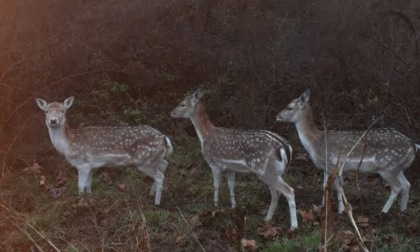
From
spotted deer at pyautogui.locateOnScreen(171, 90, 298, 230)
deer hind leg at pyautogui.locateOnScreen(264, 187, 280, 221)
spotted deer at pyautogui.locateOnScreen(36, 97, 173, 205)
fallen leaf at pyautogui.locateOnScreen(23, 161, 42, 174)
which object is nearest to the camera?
spotted deer at pyautogui.locateOnScreen(171, 90, 298, 230)

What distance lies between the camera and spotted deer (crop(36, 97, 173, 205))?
32.6 feet

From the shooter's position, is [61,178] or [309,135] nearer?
[309,135]

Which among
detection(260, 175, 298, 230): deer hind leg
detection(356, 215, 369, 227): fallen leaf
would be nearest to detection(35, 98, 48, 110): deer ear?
detection(260, 175, 298, 230): deer hind leg

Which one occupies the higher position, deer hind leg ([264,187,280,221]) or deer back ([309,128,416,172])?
deer back ([309,128,416,172])

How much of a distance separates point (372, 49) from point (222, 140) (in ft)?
16.6

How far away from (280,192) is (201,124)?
1835 mm

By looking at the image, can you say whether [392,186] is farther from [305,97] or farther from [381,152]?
[305,97]

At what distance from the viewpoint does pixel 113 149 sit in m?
9.95

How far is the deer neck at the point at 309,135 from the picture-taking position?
395 inches

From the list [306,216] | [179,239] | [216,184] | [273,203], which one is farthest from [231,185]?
[179,239]

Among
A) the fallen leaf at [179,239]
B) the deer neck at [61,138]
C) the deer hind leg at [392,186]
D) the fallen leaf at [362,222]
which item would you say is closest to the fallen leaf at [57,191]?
the deer neck at [61,138]

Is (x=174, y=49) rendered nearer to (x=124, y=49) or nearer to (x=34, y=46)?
(x=124, y=49)

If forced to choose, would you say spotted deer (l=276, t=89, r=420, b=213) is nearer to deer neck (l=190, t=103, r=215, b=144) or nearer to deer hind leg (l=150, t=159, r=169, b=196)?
deer neck (l=190, t=103, r=215, b=144)

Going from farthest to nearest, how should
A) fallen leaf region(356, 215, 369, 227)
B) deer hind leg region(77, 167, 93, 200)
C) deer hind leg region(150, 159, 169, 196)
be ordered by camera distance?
deer hind leg region(150, 159, 169, 196)
deer hind leg region(77, 167, 93, 200)
fallen leaf region(356, 215, 369, 227)
